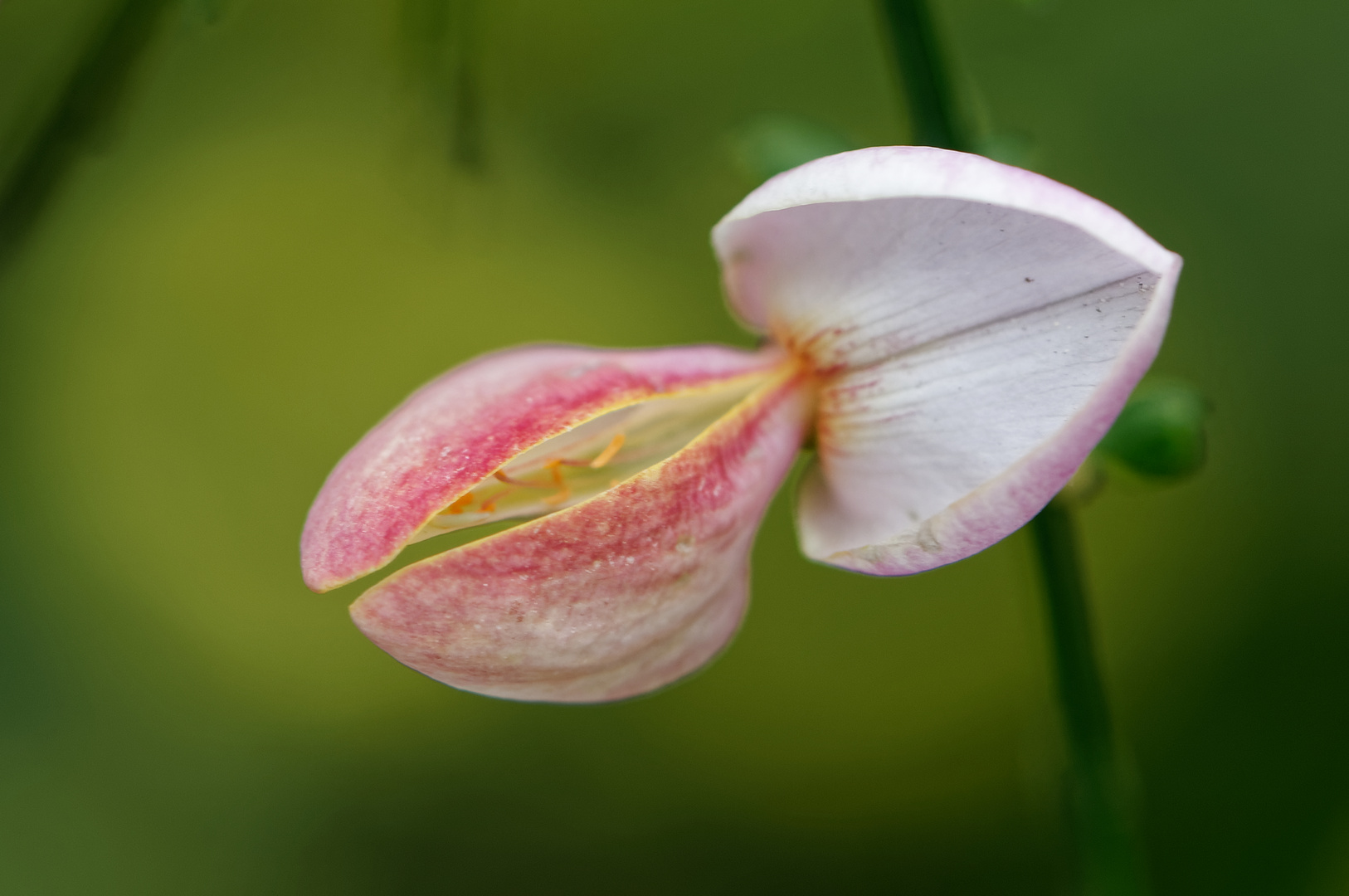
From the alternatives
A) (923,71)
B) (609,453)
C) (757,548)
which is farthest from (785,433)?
(757,548)

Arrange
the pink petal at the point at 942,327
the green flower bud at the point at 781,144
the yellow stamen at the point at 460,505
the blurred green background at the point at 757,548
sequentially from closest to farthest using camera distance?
the pink petal at the point at 942,327 → the yellow stamen at the point at 460,505 → the green flower bud at the point at 781,144 → the blurred green background at the point at 757,548

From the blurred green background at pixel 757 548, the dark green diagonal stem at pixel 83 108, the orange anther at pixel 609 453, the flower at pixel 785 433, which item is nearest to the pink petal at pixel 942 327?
the flower at pixel 785 433

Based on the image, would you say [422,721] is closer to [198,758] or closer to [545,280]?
[198,758]

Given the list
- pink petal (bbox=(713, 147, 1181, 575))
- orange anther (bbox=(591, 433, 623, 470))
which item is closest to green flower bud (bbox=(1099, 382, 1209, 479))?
pink petal (bbox=(713, 147, 1181, 575))

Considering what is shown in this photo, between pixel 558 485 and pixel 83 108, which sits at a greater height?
pixel 83 108

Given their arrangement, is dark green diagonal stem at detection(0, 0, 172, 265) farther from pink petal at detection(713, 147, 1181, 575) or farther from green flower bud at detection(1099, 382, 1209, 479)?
green flower bud at detection(1099, 382, 1209, 479)

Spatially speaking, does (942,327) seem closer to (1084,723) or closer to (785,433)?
(785,433)

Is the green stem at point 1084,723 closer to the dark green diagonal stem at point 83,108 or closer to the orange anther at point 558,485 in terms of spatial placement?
the orange anther at point 558,485
